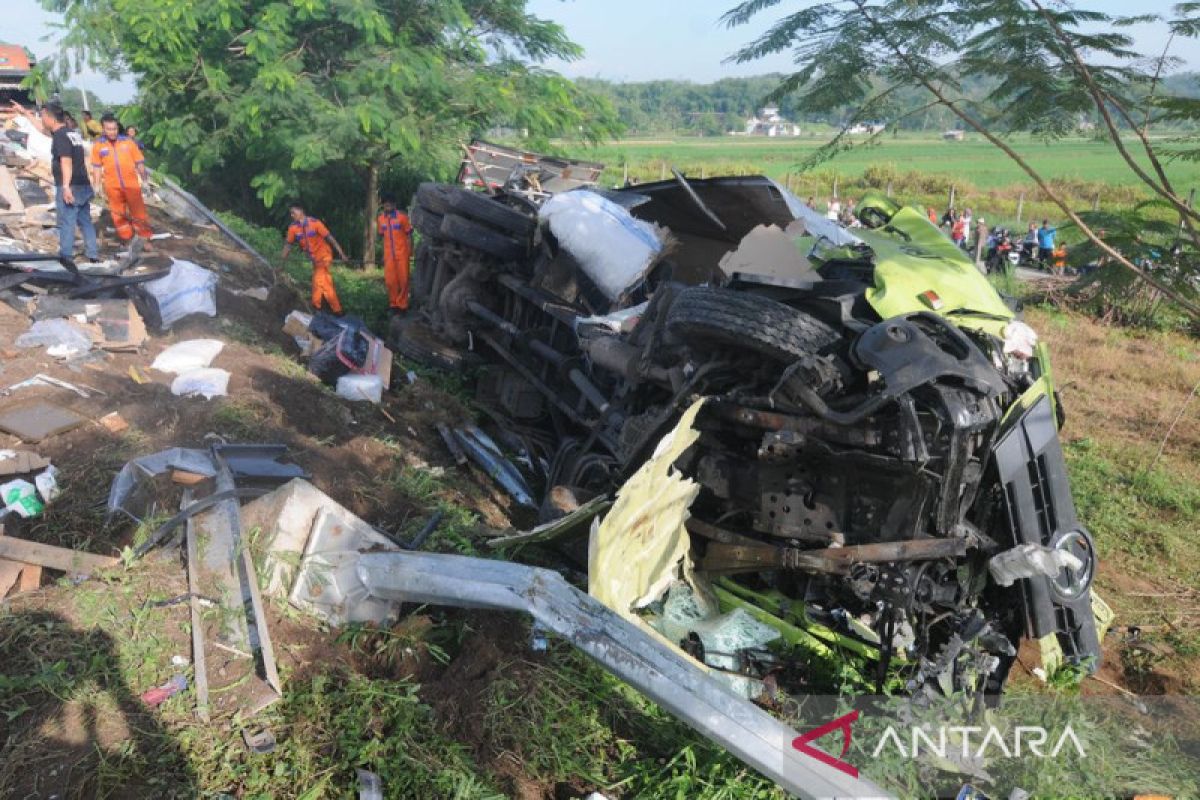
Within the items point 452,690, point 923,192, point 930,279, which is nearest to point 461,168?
point 930,279

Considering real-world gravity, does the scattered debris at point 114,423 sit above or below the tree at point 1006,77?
below

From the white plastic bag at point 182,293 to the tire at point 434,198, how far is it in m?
1.95

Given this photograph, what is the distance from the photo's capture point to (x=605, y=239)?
224 inches

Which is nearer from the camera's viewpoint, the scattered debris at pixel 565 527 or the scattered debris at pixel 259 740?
the scattered debris at pixel 259 740

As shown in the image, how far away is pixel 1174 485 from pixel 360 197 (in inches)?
453

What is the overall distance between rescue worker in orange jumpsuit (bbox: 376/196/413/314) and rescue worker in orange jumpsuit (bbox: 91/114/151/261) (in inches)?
89.4

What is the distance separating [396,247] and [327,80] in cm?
356

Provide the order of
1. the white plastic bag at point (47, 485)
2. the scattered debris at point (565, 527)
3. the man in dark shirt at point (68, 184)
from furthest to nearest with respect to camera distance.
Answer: the man in dark shirt at point (68, 184), the white plastic bag at point (47, 485), the scattered debris at point (565, 527)

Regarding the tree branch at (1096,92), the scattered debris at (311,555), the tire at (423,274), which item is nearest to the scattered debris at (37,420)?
the scattered debris at (311,555)

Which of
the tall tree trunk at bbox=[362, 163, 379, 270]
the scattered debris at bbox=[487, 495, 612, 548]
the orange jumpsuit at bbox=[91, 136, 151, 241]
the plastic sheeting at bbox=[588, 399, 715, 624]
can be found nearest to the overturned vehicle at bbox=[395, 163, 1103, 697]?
the plastic sheeting at bbox=[588, 399, 715, 624]

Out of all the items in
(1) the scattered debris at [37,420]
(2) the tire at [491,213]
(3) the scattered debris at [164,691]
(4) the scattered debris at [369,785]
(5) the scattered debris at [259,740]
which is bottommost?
(4) the scattered debris at [369,785]

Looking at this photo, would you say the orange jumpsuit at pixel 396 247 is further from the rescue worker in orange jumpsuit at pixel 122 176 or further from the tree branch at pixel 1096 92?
the tree branch at pixel 1096 92

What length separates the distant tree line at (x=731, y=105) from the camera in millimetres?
3475

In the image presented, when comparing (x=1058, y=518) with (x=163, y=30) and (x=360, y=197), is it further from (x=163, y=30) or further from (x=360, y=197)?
(x=360, y=197)
